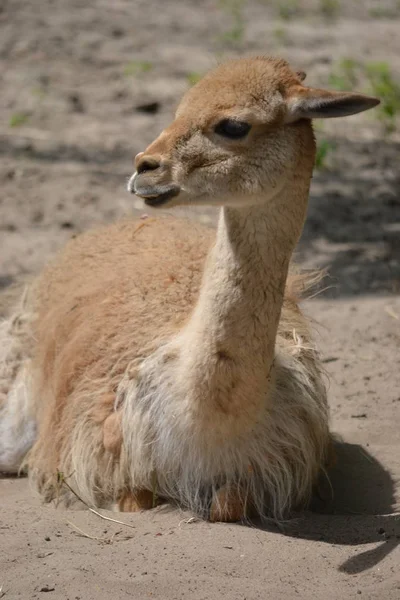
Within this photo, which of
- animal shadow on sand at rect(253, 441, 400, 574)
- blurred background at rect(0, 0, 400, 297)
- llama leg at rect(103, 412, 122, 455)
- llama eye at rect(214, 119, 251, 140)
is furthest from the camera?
blurred background at rect(0, 0, 400, 297)

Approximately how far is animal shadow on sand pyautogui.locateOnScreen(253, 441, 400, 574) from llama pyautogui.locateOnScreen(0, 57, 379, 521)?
0.48ft

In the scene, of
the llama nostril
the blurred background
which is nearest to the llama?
the llama nostril

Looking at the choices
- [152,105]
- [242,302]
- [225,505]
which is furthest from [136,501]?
[152,105]

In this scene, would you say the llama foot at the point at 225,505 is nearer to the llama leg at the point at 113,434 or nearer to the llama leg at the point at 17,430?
the llama leg at the point at 113,434

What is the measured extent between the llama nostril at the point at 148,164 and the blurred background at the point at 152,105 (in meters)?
3.34

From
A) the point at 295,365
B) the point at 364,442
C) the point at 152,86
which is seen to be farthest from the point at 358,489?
the point at 152,86

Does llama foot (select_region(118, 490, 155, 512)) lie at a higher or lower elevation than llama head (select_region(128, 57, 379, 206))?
lower

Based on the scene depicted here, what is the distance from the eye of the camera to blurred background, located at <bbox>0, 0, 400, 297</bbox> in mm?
7715

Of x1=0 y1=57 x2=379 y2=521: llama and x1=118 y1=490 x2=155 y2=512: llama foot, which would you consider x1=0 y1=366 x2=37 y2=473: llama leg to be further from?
x1=118 y1=490 x2=155 y2=512: llama foot

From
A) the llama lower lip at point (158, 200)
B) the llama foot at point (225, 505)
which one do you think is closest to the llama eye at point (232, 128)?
the llama lower lip at point (158, 200)

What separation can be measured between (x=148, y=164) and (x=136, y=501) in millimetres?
1439

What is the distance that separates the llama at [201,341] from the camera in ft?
12.2

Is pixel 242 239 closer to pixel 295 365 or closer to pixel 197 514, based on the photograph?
pixel 295 365

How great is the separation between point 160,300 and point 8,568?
131 cm
